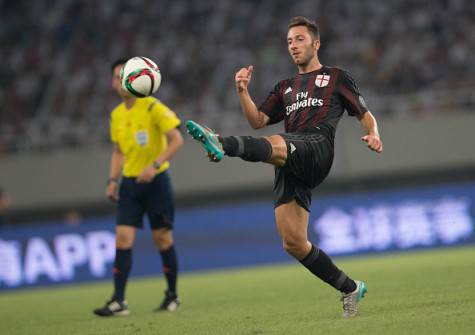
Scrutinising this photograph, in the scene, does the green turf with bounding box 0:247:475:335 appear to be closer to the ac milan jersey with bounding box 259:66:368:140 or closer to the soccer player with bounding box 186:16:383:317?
the soccer player with bounding box 186:16:383:317

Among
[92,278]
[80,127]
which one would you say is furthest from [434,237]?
[80,127]

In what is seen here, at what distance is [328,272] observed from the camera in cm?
625

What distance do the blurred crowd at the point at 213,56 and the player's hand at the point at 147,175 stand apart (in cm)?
1009

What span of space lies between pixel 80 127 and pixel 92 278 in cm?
483

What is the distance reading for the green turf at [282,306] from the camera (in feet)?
18.7

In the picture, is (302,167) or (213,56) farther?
(213,56)

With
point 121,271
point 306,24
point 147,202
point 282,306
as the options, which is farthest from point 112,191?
point 306,24

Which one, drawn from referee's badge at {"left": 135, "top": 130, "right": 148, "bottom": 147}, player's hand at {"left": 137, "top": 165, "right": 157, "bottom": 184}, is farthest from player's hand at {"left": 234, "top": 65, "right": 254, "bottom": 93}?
referee's badge at {"left": 135, "top": 130, "right": 148, "bottom": 147}

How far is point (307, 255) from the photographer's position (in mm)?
6254

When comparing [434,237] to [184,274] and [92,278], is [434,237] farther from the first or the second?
[92,278]

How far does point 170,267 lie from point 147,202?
68 centimetres

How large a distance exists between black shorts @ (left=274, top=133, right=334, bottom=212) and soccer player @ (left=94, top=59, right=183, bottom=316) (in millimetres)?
2060

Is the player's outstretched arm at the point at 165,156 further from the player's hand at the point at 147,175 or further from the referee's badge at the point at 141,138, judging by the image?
the referee's badge at the point at 141,138

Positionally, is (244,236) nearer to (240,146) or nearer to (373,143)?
(373,143)
